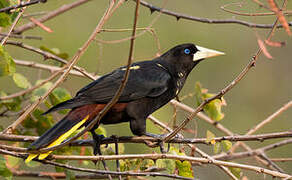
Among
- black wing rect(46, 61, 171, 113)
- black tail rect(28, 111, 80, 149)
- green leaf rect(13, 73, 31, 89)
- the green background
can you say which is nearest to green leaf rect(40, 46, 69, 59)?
green leaf rect(13, 73, 31, 89)

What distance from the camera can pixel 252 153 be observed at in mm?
3521

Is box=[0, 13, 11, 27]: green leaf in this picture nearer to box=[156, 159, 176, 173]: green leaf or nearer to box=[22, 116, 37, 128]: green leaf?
box=[22, 116, 37, 128]: green leaf

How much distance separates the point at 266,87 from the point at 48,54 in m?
6.32

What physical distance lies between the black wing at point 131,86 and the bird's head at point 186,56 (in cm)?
16

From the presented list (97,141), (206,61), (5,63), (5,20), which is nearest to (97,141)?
(97,141)

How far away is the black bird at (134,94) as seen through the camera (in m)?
2.89

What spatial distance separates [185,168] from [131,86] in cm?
78

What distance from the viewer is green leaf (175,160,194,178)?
110 inches

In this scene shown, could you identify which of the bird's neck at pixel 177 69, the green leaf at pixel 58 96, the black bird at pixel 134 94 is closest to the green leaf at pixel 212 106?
the black bird at pixel 134 94

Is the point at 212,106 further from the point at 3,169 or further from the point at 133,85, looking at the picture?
the point at 3,169

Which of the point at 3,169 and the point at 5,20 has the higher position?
the point at 5,20

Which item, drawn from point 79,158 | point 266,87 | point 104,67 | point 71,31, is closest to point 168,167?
point 79,158

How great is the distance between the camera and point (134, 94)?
10.9 ft

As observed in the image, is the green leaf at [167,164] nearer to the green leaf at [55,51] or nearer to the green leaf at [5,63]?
the green leaf at [5,63]
